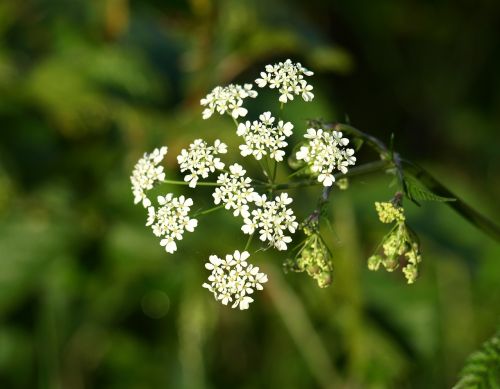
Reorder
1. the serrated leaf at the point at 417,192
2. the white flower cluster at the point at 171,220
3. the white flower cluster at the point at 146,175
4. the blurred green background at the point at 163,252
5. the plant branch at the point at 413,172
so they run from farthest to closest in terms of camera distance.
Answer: the blurred green background at the point at 163,252, the white flower cluster at the point at 146,175, the white flower cluster at the point at 171,220, the plant branch at the point at 413,172, the serrated leaf at the point at 417,192

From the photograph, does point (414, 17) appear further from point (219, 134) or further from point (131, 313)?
point (131, 313)

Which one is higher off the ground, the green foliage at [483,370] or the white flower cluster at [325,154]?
the white flower cluster at [325,154]

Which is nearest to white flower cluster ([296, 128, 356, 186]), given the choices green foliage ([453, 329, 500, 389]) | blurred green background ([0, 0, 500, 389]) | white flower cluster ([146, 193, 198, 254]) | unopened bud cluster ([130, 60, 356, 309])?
unopened bud cluster ([130, 60, 356, 309])

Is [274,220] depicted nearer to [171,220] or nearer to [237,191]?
[237,191]

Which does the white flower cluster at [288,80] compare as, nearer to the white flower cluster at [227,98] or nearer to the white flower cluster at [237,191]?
the white flower cluster at [227,98]

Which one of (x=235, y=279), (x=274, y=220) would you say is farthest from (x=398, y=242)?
(x=235, y=279)

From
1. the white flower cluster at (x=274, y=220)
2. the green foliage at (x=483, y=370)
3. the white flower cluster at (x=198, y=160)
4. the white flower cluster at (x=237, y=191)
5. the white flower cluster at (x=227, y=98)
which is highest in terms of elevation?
the white flower cluster at (x=227, y=98)

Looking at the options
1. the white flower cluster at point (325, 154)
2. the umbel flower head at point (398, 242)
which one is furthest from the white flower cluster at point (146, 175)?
the umbel flower head at point (398, 242)

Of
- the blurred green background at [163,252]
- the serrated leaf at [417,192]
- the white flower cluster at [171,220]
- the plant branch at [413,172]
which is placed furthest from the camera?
the blurred green background at [163,252]
